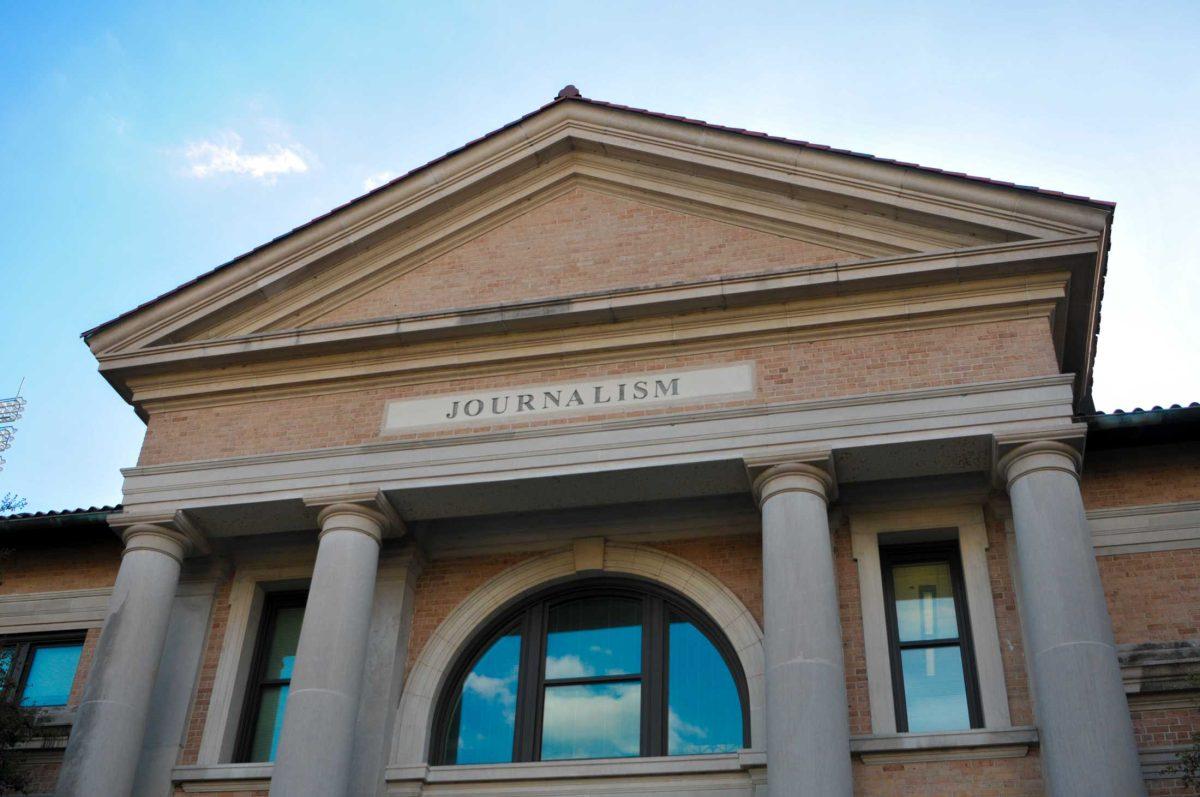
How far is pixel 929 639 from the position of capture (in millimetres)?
13102

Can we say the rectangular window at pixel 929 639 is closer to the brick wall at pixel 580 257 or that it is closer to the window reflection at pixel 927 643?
the window reflection at pixel 927 643

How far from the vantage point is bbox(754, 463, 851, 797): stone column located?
10.7 meters

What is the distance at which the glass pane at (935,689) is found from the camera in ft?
41.3

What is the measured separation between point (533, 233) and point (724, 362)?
3.30 meters

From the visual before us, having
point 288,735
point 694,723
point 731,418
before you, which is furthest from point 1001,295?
point 288,735

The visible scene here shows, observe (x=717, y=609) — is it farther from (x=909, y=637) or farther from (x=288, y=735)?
(x=288, y=735)

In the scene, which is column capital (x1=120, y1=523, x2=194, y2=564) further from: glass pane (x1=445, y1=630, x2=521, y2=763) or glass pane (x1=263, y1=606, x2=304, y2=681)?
glass pane (x1=445, y1=630, x2=521, y2=763)

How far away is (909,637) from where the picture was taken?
13.2 meters

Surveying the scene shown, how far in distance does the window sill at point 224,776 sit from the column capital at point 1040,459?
820 cm

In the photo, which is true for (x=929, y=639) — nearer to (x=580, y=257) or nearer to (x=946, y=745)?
(x=946, y=745)

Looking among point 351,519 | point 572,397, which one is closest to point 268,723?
point 351,519

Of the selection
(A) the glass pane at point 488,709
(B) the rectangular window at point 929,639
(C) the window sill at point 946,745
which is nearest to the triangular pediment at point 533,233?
(B) the rectangular window at point 929,639

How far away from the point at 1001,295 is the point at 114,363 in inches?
404

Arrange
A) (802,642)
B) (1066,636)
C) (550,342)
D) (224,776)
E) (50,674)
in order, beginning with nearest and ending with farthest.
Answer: (1066,636), (802,642), (224,776), (550,342), (50,674)
